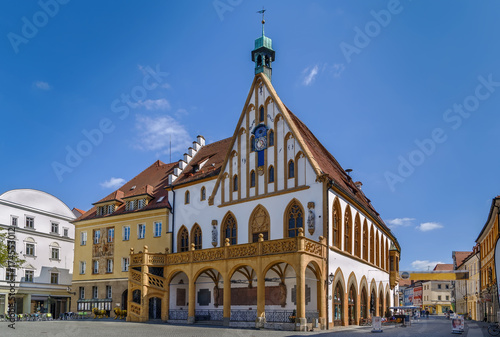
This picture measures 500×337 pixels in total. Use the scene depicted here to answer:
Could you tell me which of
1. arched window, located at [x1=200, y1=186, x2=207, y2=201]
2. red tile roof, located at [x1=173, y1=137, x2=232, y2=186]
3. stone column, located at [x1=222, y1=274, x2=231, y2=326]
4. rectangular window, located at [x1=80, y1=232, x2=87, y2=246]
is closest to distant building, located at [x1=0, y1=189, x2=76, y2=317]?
rectangular window, located at [x1=80, y1=232, x2=87, y2=246]

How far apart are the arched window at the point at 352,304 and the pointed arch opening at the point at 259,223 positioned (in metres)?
7.97

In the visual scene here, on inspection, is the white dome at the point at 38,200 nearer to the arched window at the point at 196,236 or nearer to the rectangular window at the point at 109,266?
the rectangular window at the point at 109,266

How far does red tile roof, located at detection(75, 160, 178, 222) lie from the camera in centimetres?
4619

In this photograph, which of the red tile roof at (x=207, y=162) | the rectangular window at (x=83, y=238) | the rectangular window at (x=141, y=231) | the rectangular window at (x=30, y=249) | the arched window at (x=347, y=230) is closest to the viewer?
the arched window at (x=347, y=230)

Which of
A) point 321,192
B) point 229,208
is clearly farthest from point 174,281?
point 321,192

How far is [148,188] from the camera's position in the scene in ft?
156

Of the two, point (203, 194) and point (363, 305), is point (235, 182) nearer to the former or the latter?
point (203, 194)

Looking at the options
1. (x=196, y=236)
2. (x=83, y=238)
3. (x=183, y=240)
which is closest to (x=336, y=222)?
(x=196, y=236)

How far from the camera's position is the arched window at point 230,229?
38.1 metres

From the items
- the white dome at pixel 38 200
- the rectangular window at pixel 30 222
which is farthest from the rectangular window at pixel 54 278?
the white dome at pixel 38 200

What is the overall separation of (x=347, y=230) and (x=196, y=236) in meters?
12.1

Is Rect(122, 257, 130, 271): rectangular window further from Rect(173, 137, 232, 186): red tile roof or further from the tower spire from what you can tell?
the tower spire

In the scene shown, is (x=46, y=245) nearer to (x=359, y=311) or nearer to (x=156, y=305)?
(x=156, y=305)

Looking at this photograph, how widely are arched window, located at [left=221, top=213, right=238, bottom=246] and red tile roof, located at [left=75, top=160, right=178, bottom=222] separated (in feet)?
23.8
